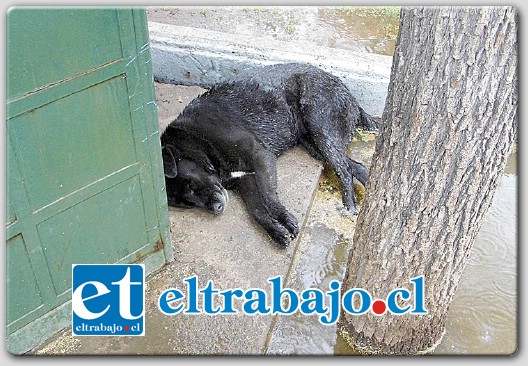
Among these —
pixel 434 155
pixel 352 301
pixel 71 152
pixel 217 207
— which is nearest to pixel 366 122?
pixel 217 207

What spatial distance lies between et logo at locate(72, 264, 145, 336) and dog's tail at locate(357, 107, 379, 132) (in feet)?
7.98

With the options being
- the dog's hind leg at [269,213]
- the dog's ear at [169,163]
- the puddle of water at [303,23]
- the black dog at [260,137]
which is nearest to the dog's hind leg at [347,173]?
the black dog at [260,137]

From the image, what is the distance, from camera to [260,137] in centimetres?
442

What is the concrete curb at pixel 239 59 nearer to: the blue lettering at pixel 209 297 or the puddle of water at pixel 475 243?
the puddle of water at pixel 475 243

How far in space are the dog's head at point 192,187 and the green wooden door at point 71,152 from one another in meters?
0.66

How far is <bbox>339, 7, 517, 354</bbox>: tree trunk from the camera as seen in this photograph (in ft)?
7.32

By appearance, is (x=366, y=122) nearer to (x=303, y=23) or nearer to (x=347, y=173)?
(x=347, y=173)

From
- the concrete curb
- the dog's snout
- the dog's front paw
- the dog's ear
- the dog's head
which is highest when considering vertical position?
the concrete curb

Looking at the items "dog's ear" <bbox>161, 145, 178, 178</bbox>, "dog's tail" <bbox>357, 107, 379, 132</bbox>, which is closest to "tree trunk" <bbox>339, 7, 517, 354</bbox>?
"dog's ear" <bbox>161, 145, 178, 178</bbox>

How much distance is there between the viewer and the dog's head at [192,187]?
13.1 ft

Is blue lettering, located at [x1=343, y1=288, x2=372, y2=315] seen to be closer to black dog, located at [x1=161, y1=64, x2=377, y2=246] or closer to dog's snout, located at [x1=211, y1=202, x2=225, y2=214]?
black dog, located at [x1=161, y1=64, x2=377, y2=246]

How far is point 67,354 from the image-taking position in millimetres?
3143

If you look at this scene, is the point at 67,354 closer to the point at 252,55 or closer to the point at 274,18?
the point at 252,55

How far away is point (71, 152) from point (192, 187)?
1397 millimetres
